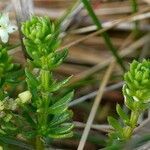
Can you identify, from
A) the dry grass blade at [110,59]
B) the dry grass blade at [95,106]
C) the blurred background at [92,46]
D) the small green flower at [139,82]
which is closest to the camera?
the small green flower at [139,82]

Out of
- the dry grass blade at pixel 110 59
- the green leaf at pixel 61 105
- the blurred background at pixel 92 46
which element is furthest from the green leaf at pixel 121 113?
the dry grass blade at pixel 110 59

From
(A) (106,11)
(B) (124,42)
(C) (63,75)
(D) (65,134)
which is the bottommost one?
(D) (65,134)

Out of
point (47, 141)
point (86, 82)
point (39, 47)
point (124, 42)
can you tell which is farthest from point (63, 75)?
point (39, 47)

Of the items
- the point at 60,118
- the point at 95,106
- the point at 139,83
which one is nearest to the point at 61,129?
the point at 60,118

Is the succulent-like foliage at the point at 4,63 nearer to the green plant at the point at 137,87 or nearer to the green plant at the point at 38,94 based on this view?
the green plant at the point at 38,94

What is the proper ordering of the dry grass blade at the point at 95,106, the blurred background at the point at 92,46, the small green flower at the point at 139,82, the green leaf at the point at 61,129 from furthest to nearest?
the blurred background at the point at 92,46, the dry grass blade at the point at 95,106, the green leaf at the point at 61,129, the small green flower at the point at 139,82

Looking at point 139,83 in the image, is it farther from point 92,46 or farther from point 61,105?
point 92,46

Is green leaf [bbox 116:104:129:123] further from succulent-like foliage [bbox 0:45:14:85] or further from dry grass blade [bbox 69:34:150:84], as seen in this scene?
dry grass blade [bbox 69:34:150:84]

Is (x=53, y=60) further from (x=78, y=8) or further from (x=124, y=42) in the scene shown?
(x=124, y=42)
